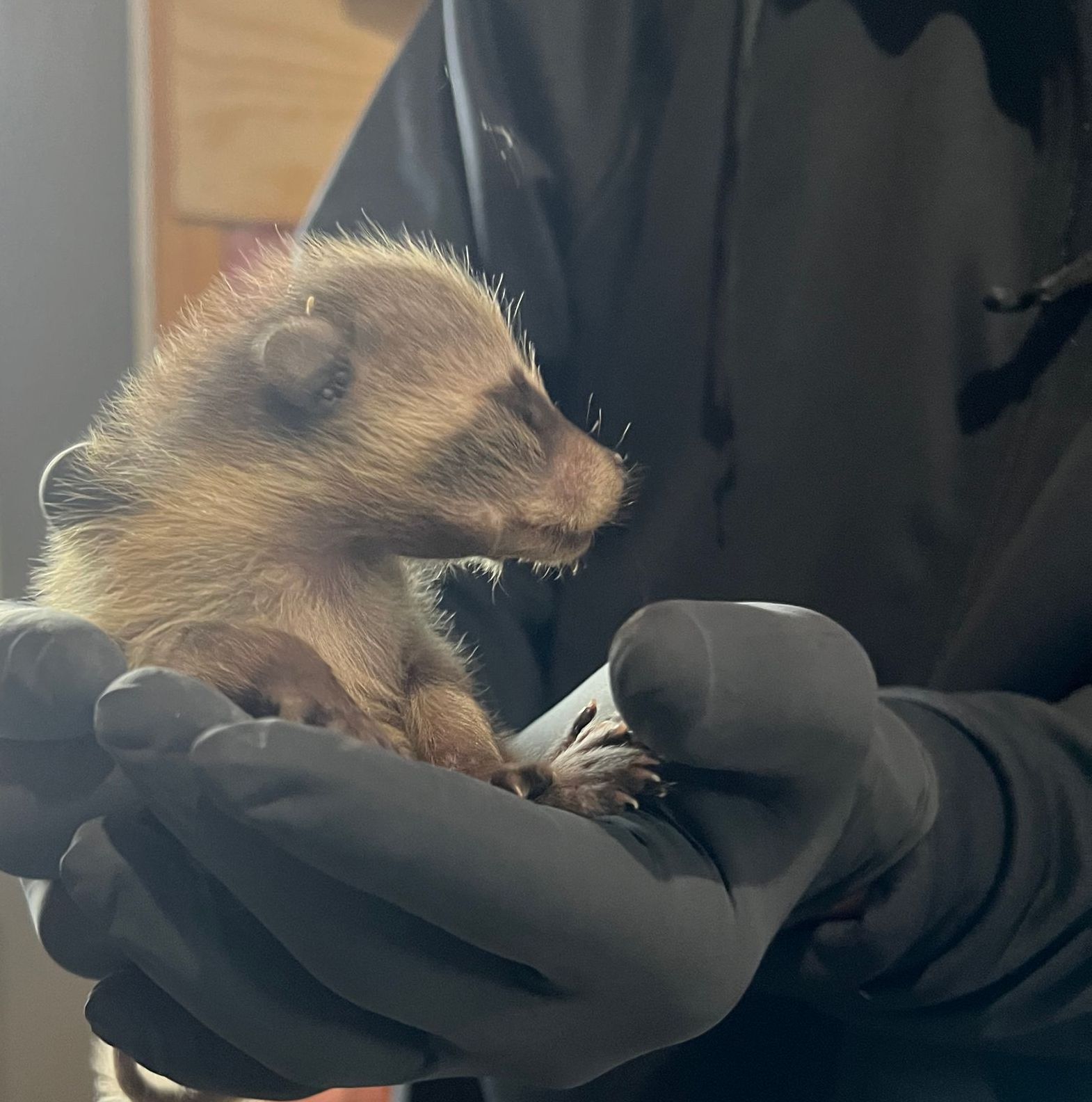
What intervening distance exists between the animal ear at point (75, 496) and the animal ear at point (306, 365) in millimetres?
124

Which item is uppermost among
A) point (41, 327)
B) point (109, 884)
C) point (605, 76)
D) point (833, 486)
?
point (605, 76)

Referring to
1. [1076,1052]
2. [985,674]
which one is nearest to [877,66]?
[985,674]

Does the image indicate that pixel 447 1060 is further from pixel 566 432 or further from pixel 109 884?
pixel 566 432

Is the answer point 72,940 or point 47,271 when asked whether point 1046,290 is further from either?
point 47,271

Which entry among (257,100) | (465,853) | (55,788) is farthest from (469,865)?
(257,100)

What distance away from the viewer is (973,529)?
748 millimetres

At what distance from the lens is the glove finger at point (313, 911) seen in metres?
0.38

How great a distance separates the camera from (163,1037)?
50 centimetres

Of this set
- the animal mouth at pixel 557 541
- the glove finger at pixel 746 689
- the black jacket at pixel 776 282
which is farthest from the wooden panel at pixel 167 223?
the glove finger at pixel 746 689

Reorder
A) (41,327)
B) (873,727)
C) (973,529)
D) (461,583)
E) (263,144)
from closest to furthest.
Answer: (873,727)
(973,529)
(461,583)
(263,144)
(41,327)

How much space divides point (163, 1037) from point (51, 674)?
20 cm

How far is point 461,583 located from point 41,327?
80 cm

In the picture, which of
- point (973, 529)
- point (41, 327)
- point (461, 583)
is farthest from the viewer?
point (41, 327)

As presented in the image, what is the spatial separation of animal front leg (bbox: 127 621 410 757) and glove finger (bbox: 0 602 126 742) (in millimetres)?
50
